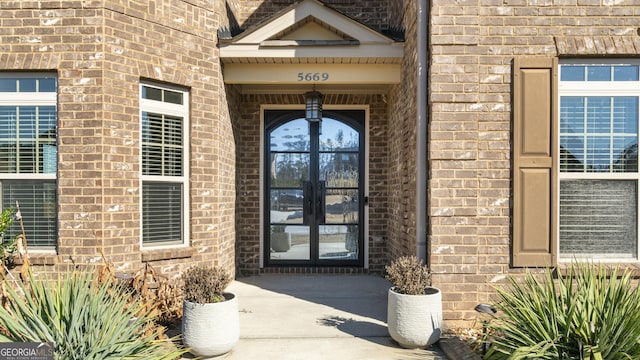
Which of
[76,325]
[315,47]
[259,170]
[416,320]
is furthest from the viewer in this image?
[259,170]

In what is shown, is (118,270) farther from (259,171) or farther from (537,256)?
(537,256)

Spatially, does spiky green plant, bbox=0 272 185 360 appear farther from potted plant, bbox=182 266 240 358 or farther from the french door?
the french door

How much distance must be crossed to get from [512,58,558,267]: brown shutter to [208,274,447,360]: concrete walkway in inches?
61.7

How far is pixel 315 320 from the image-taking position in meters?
4.52

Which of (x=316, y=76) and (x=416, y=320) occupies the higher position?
(x=316, y=76)

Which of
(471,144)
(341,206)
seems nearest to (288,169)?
(341,206)

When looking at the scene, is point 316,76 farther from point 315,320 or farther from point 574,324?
point 574,324

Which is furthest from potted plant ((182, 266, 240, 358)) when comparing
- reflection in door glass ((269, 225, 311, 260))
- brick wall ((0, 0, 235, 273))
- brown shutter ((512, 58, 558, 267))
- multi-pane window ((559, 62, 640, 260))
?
multi-pane window ((559, 62, 640, 260))

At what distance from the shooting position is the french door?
6.93 metres

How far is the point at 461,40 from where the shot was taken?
4289 millimetres

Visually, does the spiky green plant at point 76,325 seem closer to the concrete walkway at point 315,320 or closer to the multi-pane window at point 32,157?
the concrete walkway at point 315,320

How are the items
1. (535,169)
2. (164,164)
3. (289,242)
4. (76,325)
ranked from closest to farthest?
(76,325), (535,169), (164,164), (289,242)

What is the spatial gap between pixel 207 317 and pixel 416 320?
1.96 meters

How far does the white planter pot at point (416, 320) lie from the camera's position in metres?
3.75
